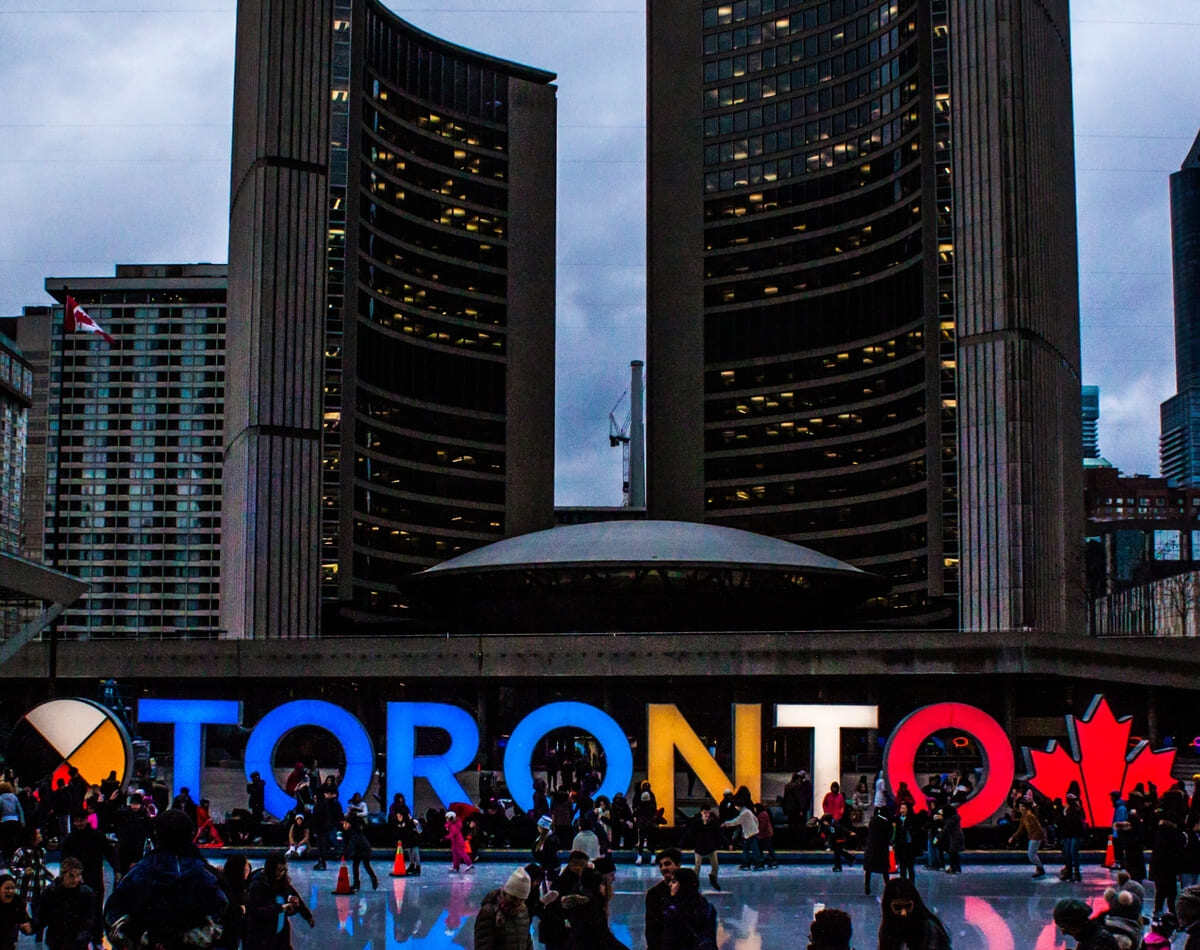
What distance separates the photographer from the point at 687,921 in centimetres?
1120

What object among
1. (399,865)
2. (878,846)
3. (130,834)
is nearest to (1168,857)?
(878,846)

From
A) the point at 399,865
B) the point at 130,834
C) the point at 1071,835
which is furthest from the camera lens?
the point at 399,865

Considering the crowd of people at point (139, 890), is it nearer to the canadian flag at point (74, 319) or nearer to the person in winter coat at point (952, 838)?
the person in winter coat at point (952, 838)

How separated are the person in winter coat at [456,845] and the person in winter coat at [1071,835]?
37.3 ft

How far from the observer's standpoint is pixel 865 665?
60.4 metres

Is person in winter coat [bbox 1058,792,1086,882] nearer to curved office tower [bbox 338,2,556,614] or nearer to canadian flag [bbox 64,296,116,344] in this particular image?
canadian flag [bbox 64,296,116,344]

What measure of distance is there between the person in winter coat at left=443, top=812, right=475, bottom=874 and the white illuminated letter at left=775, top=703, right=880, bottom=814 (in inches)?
369

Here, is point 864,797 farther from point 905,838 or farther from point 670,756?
point 905,838

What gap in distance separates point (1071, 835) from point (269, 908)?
751 inches

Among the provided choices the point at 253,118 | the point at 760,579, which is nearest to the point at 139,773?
the point at 760,579

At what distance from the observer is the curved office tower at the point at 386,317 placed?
85625 millimetres

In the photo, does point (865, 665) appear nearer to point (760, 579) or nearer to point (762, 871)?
point (760, 579)

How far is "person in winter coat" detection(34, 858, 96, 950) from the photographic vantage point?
1288cm

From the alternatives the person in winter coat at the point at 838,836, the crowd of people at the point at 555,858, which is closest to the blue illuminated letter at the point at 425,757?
the crowd of people at the point at 555,858
